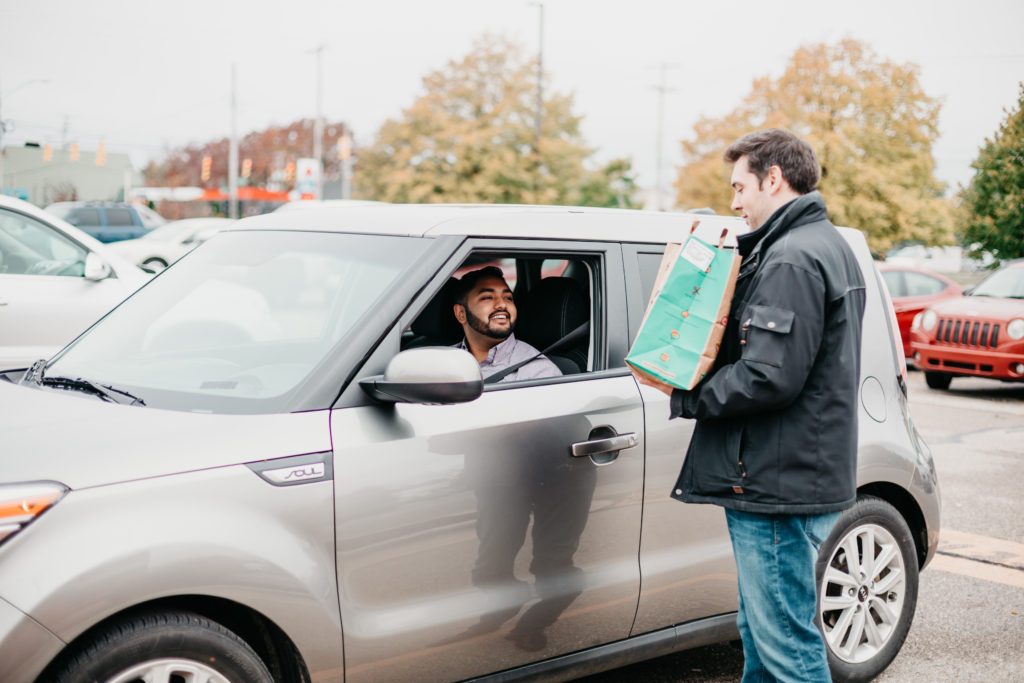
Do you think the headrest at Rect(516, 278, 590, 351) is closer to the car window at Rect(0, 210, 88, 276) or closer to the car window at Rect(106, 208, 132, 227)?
the car window at Rect(0, 210, 88, 276)

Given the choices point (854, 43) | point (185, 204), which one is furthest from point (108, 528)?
point (185, 204)

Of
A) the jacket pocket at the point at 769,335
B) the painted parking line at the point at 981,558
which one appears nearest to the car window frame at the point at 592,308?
the jacket pocket at the point at 769,335

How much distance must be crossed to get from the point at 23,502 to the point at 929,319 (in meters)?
12.4

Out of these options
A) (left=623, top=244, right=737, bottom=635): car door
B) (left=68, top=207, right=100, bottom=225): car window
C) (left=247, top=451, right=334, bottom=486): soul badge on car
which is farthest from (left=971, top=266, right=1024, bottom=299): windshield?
(left=68, top=207, right=100, bottom=225): car window

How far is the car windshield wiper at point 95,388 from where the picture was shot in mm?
2910

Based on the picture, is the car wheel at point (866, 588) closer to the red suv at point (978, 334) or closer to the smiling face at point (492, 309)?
the smiling face at point (492, 309)

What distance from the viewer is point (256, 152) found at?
8531cm

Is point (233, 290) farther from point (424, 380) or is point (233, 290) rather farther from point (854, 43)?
point (854, 43)

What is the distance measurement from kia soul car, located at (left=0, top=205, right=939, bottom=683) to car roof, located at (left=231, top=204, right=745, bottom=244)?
1 cm

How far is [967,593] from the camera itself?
5273 millimetres

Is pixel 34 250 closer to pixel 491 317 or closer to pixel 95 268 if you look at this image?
pixel 95 268

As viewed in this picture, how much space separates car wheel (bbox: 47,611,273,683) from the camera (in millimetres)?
2363

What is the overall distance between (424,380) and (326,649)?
2.47 feet

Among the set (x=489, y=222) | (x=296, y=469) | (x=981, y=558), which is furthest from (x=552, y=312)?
(x=981, y=558)
